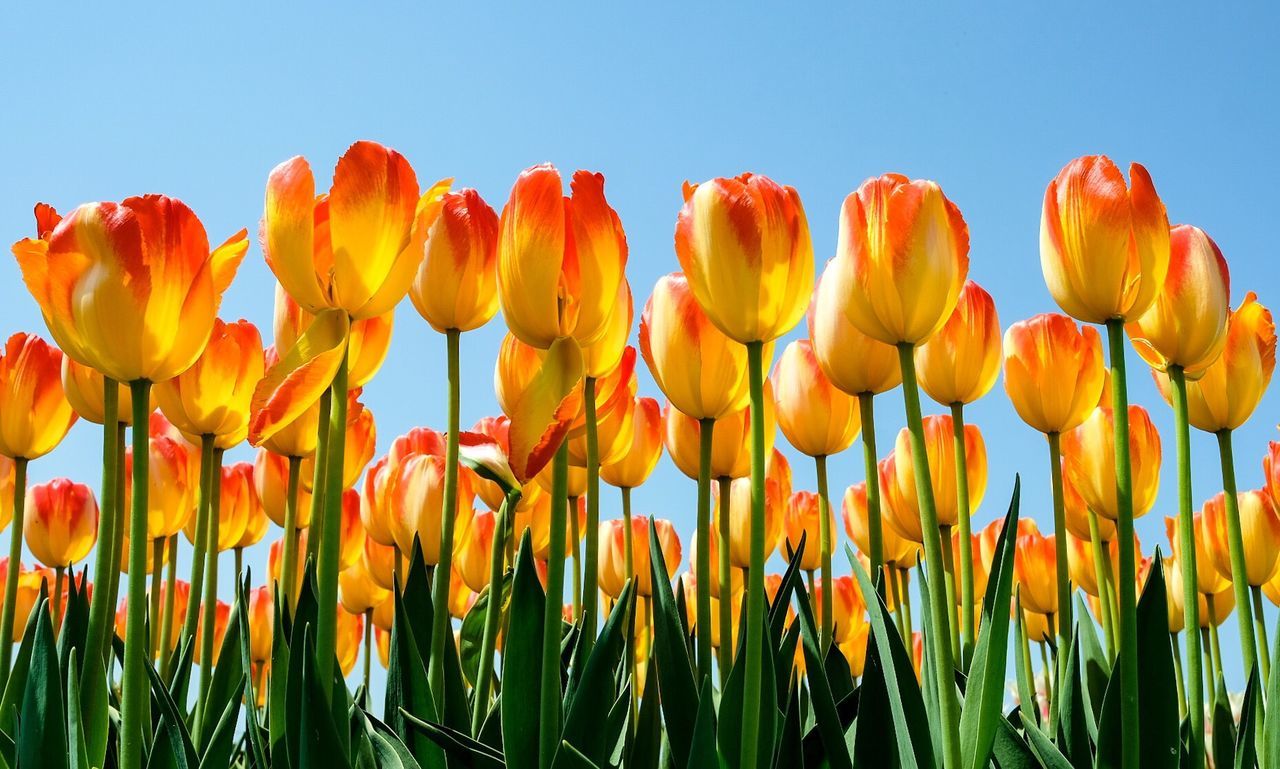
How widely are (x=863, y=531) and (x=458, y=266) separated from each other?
1.99m

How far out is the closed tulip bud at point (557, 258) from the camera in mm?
1520

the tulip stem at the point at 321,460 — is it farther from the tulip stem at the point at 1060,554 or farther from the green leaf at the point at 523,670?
the tulip stem at the point at 1060,554

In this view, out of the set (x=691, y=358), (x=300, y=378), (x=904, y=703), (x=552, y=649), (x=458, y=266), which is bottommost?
(x=904, y=703)

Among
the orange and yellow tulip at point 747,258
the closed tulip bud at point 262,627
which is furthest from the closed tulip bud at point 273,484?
the orange and yellow tulip at point 747,258

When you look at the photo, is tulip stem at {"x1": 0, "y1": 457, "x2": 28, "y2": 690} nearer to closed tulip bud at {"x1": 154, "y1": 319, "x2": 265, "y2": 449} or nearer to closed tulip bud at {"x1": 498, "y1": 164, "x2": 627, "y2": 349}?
closed tulip bud at {"x1": 154, "y1": 319, "x2": 265, "y2": 449}

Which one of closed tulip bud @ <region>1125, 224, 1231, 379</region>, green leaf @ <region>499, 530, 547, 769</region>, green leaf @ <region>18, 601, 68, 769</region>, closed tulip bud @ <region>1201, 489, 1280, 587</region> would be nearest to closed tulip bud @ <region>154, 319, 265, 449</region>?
green leaf @ <region>18, 601, 68, 769</region>

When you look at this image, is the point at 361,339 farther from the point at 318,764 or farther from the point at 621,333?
the point at 318,764

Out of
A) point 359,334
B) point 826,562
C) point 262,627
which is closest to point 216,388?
point 359,334

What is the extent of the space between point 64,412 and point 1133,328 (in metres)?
2.21

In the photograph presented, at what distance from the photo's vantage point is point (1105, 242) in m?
1.73

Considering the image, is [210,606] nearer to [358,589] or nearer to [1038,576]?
[358,589]

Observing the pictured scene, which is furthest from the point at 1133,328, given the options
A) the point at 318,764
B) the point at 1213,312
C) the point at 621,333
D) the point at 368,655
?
the point at 368,655

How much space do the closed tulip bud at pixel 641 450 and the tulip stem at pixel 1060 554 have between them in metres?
0.81

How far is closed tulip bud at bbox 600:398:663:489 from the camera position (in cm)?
252
